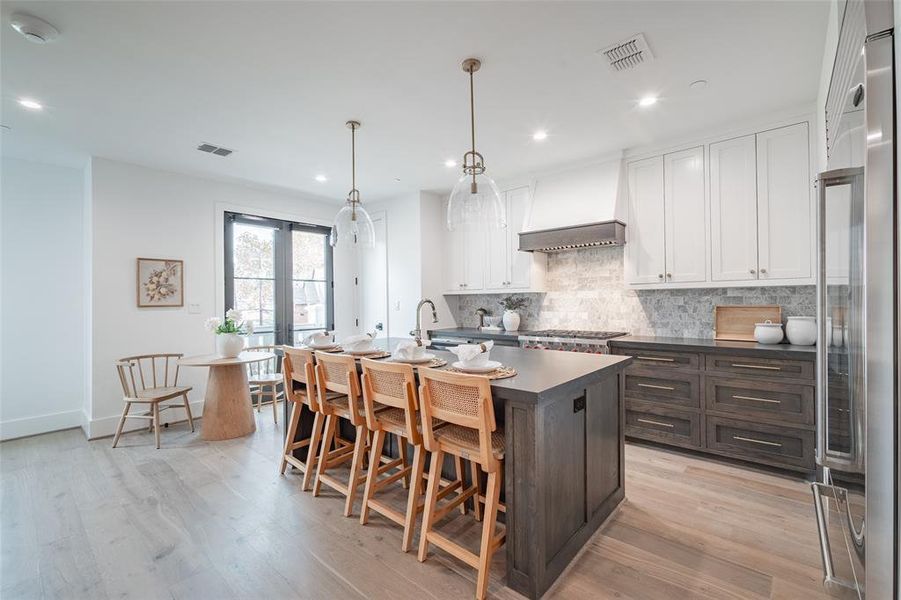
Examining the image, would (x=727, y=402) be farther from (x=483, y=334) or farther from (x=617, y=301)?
(x=483, y=334)

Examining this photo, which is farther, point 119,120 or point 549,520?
point 119,120

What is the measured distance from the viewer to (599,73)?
8.42 feet

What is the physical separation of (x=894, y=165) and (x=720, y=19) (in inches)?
68.3

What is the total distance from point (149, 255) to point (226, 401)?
1.83 m

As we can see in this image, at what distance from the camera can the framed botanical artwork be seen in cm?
421

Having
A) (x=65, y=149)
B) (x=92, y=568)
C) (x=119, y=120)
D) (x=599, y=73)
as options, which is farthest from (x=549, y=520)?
(x=65, y=149)

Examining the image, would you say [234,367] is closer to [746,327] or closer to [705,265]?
[705,265]

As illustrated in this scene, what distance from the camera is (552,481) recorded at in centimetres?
181

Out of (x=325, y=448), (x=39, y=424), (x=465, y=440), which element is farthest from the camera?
(x=39, y=424)

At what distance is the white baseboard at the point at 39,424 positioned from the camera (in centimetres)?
386

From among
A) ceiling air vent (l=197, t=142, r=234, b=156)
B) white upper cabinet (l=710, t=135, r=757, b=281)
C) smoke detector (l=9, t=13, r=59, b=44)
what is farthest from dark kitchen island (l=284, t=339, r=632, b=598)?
ceiling air vent (l=197, t=142, r=234, b=156)

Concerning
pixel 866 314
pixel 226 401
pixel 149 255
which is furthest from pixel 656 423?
pixel 149 255

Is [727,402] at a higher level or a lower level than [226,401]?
higher

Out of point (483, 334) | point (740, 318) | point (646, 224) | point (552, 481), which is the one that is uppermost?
point (646, 224)
